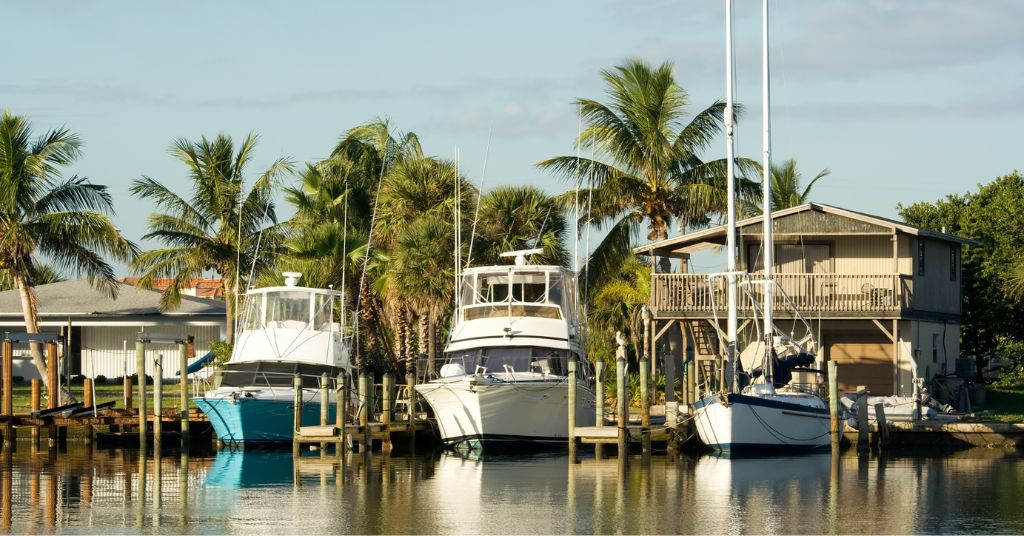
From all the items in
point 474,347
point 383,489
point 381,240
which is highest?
point 381,240

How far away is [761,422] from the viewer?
3369 cm

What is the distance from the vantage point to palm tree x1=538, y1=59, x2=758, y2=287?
47188 mm

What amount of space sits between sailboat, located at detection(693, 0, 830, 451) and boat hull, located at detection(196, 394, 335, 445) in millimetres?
10044

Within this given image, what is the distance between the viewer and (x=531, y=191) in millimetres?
46250

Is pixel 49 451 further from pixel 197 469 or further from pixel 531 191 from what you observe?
pixel 531 191

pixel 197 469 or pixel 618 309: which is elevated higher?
pixel 618 309

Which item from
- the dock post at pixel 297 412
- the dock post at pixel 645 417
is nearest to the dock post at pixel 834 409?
the dock post at pixel 645 417

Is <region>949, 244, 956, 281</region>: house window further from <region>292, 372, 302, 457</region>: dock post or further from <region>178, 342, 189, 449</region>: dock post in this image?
<region>178, 342, 189, 449</region>: dock post

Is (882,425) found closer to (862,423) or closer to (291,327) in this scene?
(862,423)

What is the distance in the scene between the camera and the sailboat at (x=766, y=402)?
33438mm

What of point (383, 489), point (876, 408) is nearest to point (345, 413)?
point (383, 489)

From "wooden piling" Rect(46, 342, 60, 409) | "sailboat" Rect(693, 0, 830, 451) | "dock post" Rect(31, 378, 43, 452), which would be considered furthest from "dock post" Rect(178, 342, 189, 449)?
"sailboat" Rect(693, 0, 830, 451)

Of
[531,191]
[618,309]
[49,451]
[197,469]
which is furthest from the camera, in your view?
[618,309]

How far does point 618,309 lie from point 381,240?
26.2 feet
